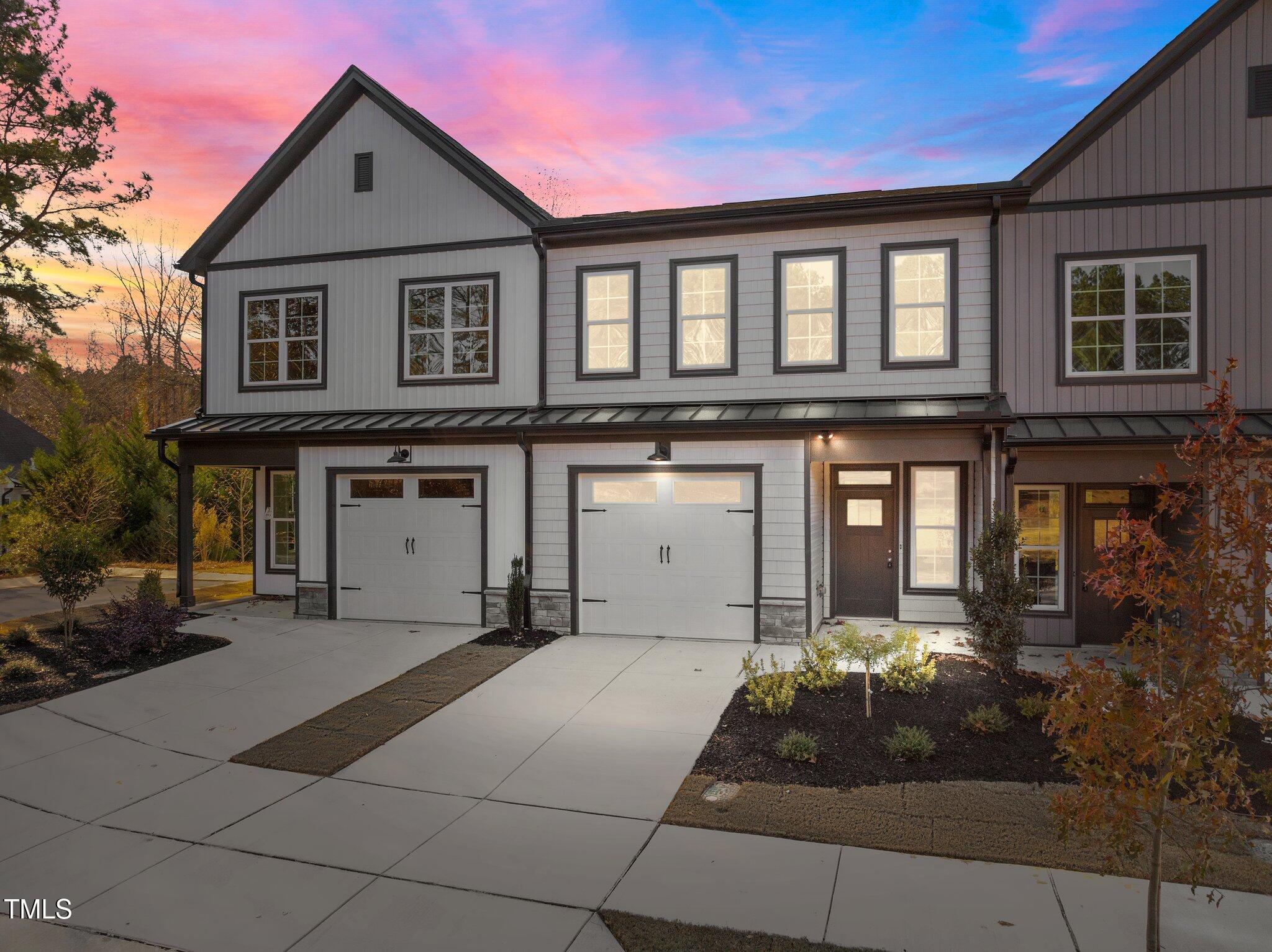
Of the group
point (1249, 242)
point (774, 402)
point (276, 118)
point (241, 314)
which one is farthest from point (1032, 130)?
point (241, 314)

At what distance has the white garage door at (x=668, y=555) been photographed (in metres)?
11.5

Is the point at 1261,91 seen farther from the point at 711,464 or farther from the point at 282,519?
the point at 282,519

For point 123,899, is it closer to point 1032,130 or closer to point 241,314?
point 241,314

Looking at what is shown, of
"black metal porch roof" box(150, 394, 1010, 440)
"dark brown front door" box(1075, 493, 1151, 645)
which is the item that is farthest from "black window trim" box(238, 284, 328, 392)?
"dark brown front door" box(1075, 493, 1151, 645)

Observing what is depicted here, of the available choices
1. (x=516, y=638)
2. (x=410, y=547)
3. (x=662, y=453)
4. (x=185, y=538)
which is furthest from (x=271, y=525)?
(x=662, y=453)

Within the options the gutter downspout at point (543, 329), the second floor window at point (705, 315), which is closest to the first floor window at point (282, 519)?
the gutter downspout at point (543, 329)

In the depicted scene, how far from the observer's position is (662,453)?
454 inches

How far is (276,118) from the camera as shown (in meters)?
16.7

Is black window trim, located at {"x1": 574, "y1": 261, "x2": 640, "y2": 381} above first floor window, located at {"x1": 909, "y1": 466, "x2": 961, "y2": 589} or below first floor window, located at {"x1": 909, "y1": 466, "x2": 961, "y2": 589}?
above

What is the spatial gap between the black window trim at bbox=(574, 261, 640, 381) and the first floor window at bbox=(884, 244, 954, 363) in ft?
12.6

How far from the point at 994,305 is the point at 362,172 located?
35.4 ft

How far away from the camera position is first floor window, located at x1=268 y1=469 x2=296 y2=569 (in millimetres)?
15500

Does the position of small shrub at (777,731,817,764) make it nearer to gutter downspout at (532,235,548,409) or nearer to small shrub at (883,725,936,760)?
small shrub at (883,725,936,760)

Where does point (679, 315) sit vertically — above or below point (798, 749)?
above
